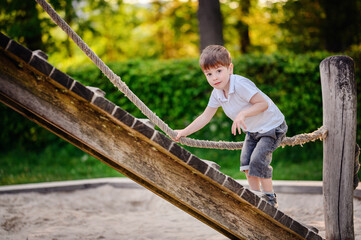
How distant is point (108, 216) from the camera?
4.86 m

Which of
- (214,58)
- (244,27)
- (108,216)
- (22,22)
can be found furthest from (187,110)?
(244,27)

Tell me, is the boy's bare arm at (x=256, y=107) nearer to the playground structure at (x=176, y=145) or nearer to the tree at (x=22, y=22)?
the playground structure at (x=176, y=145)

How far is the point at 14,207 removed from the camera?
4824mm

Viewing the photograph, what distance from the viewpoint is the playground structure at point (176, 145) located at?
2.29m

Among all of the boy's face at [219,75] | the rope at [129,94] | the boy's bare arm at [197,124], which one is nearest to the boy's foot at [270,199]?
the rope at [129,94]

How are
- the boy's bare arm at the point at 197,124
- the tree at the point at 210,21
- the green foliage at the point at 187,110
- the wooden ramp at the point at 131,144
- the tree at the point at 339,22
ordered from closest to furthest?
the wooden ramp at the point at 131,144, the boy's bare arm at the point at 197,124, the green foliage at the point at 187,110, the tree at the point at 210,21, the tree at the point at 339,22

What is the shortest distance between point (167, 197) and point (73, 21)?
434 inches

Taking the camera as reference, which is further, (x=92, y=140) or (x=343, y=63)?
(x=343, y=63)

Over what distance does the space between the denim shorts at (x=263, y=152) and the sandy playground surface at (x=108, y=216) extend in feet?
3.81

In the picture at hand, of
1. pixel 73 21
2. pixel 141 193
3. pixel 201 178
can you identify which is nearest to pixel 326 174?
pixel 201 178

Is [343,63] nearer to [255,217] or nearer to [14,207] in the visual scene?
[255,217]

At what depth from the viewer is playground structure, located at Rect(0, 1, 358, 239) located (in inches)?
90.2

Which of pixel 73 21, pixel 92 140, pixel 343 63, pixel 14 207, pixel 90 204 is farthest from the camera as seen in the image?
pixel 73 21

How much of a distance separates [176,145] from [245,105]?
79cm
